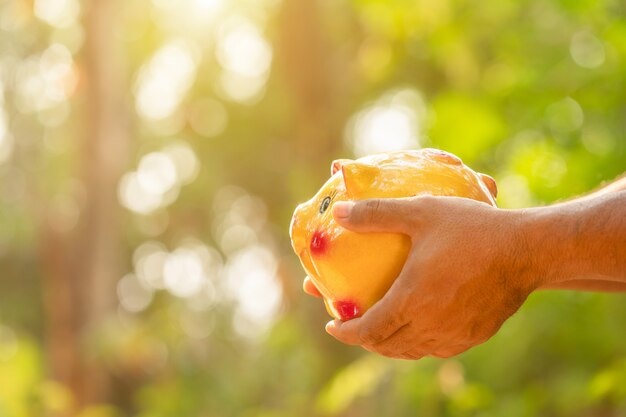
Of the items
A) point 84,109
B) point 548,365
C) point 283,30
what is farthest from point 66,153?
point 548,365

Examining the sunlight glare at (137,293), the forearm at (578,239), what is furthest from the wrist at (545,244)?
the sunlight glare at (137,293)

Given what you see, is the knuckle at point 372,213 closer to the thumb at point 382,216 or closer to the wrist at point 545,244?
the thumb at point 382,216

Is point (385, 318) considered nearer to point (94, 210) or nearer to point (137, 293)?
point (94, 210)

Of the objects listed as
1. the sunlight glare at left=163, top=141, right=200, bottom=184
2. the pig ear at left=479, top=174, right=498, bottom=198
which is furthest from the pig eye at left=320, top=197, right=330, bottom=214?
the sunlight glare at left=163, top=141, right=200, bottom=184

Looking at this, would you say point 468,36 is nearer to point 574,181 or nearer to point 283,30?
point 574,181

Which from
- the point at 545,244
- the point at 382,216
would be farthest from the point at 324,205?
the point at 545,244

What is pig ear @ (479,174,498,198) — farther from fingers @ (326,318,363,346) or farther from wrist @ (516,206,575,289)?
fingers @ (326,318,363,346)
